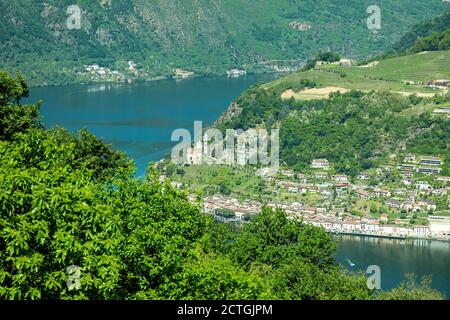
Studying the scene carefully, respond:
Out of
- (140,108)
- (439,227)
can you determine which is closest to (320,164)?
(439,227)

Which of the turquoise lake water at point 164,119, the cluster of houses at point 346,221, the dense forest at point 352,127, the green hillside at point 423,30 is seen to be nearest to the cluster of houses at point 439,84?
the dense forest at point 352,127

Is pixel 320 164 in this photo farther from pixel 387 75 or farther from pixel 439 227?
pixel 387 75

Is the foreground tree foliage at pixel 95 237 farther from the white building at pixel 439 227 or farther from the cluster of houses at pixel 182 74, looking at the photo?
the cluster of houses at pixel 182 74

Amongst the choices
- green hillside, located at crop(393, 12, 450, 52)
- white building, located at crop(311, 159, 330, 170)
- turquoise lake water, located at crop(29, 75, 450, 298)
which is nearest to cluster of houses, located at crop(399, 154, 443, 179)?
white building, located at crop(311, 159, 330, 170)

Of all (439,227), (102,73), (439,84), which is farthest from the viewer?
(102,73)

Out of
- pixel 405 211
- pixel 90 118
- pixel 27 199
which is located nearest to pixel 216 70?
pixel 90 118
